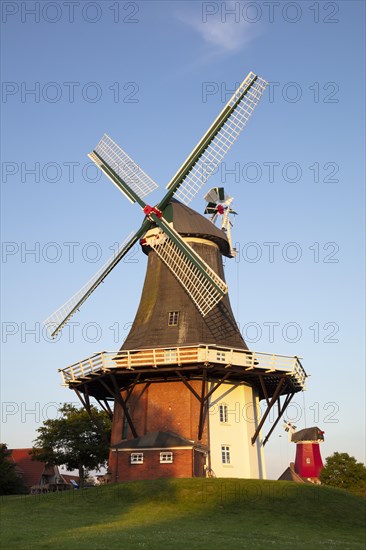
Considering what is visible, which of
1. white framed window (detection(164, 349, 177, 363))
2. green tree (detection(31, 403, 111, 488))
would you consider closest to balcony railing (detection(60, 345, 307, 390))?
white framed window (detection(164, 349, 177, 363))

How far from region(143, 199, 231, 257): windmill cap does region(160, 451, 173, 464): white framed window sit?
12.3m

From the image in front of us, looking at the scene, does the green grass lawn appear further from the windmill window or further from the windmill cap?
the windmill cap

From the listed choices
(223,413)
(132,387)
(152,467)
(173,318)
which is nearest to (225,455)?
(223,413)

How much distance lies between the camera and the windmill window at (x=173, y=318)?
1319 inches

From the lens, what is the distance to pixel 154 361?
30.8m

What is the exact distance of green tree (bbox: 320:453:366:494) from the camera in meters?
53.1

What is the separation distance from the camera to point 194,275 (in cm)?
3291

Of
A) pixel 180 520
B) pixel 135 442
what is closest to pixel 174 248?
pixel 135 442

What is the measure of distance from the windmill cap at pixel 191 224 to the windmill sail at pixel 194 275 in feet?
3.62

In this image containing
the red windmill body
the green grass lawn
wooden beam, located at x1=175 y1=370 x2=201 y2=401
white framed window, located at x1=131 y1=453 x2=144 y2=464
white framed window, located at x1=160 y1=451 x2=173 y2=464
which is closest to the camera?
the green grass lawn

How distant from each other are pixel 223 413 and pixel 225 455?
2180 millimetres

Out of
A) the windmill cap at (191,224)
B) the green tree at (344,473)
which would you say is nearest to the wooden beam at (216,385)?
the windmill cap at (191,224)

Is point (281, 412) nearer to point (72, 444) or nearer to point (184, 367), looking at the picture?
point (184, 367)

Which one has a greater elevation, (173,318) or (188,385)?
(173,318)
